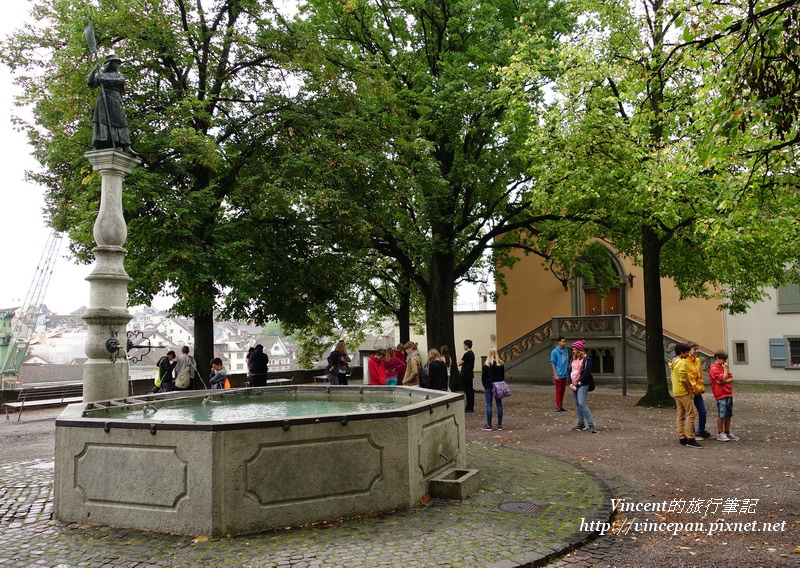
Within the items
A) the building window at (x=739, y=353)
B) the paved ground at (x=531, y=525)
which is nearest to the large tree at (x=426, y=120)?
→ the paved ground at (x=531, y=525)

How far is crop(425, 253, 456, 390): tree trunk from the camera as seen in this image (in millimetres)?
21781

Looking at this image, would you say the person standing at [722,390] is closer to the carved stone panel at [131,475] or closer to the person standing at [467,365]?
the person standing at [467,365]

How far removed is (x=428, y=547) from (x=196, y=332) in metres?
14.0

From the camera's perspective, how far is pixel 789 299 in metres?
30.0

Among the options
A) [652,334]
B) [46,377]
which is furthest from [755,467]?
[46,377]

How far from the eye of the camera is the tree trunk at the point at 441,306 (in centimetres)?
2178

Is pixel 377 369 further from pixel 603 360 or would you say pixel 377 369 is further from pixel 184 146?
pixel 603 360

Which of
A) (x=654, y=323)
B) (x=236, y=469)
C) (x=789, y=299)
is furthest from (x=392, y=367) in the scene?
(x=789, y=299)

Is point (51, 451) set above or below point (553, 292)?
below

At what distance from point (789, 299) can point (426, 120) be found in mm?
21257

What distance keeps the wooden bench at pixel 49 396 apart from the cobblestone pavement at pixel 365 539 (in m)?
12.1

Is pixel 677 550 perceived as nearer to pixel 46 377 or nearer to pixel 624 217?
pixel 624 217

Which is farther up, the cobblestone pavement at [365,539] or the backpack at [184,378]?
the backpack at [184,378]

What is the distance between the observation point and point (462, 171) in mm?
20250
